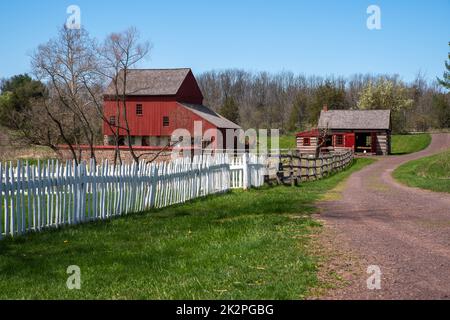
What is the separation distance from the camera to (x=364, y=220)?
445 inches

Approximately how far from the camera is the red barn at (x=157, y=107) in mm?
53500

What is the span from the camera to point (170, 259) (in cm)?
760

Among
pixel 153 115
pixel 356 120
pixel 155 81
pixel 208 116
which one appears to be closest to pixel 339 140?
pixel 356 120

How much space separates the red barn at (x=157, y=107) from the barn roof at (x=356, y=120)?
11.1m

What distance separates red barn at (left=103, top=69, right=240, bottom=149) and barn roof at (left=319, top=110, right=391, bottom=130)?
1109 cm

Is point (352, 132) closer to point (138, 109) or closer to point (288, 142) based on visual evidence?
point (288, 142)

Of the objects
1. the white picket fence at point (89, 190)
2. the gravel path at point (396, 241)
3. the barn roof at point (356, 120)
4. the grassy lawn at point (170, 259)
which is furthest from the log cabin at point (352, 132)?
the grassy lawn at point (170, 259)

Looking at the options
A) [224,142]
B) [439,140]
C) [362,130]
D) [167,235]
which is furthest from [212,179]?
[439,140]

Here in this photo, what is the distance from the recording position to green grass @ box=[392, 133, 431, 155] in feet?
202

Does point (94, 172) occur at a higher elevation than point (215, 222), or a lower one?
higher

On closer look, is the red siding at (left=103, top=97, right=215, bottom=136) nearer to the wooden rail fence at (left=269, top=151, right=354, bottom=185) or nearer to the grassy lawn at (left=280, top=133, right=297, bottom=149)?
the wooden rail fence at (left=269, top=151, right=354, bottom=185)

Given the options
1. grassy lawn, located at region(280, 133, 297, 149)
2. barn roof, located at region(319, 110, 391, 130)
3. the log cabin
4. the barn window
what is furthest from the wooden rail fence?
grassy lawn, located at region(280, 133, 297, 149)
